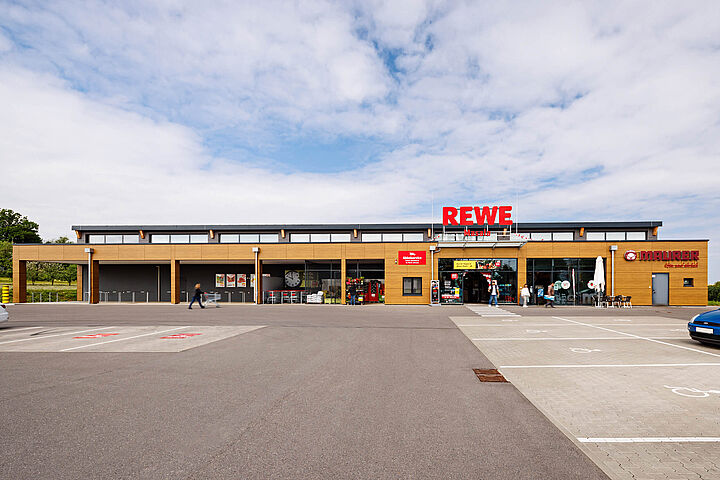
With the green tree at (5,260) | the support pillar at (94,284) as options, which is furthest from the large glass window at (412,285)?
the green tree at (5,260)

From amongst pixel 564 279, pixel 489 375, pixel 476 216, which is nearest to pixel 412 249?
pixel 476 216

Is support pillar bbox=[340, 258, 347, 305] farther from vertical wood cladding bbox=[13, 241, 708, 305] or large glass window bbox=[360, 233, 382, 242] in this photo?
large glass window bbox=[360, 233, 382, 242]

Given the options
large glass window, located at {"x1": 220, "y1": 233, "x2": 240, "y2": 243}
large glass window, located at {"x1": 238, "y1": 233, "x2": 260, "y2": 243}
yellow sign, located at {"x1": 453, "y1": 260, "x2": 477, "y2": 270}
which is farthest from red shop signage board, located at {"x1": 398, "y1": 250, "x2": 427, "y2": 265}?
large glass window, located at {"x1": 220, "y1": 233, "x2": 240, "y2": 243}

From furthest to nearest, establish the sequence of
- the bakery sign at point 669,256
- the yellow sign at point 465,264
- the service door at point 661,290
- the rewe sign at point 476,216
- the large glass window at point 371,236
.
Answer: the large glass window at point 371,236 < the yellow sign at point 465,264 < the rewe sign at point 476,216 < the service door at point 661,290 < the bakery sign at point 669,256

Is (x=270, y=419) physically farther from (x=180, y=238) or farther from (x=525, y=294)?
(x=180, y=238)

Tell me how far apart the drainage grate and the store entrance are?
73.4 feet

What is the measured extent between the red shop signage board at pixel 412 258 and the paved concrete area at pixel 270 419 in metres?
20.1

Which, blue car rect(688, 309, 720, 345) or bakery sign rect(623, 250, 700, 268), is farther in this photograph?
bakery sign rect(623, 250, 700, 268)

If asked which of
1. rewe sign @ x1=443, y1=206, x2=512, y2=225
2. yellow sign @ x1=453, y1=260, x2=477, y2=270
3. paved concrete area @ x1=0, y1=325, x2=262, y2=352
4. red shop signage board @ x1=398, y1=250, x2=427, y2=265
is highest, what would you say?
rewe sign @ x1=443, y1=206, x2=512, y2=225

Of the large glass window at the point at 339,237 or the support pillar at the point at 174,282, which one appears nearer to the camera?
the support pillar at the point at 174,282

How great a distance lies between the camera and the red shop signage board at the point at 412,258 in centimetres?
3027

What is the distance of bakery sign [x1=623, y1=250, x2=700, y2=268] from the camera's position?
2861cm

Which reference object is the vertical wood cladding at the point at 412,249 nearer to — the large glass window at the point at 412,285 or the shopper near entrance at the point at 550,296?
the large glass window at the point at 412,285

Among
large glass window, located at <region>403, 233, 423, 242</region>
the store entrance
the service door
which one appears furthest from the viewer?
large glass window, located at <region>403, 233, 423, 242</region>
